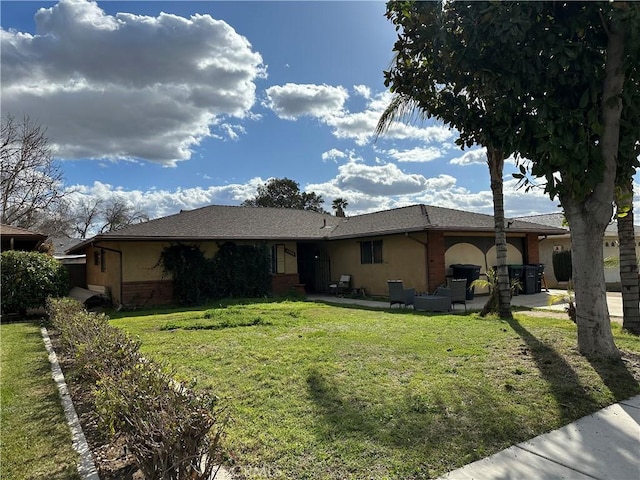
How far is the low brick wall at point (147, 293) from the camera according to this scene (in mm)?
14977

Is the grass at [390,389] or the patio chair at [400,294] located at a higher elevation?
the patio chair at [400,294]

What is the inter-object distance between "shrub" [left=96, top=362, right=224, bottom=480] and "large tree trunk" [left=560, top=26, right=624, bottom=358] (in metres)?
5.37

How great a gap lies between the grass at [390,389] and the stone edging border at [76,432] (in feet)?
3.55

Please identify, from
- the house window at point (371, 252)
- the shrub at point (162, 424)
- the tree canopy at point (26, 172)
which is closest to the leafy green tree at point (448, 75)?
the shrub at point (162, 424)

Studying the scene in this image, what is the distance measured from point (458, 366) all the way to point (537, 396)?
1253 millimetres

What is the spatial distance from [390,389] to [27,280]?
1377cm

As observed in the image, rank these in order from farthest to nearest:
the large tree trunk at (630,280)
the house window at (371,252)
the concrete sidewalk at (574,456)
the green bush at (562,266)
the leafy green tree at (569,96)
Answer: the green bush at (562,266) < the house window at (371,252) < the large tree trunk at (630,280) < the leafy green tree at (569,96) < the concrete sidewalk at (574,456)

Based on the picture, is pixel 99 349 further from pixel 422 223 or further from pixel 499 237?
pixel 422 223

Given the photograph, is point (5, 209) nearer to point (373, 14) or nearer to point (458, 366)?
point (373, 14)

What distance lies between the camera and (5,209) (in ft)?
94.9

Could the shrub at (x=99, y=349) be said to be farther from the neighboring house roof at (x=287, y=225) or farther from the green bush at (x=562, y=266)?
the green bush at (x=562, y=266)

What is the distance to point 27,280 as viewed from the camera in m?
13.3

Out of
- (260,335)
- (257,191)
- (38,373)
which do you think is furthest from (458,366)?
(257,191)

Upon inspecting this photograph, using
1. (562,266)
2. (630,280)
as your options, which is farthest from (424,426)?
(562,266)
